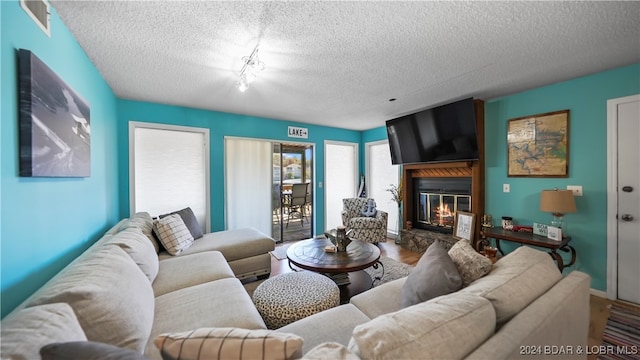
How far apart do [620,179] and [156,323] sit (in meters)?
4.13

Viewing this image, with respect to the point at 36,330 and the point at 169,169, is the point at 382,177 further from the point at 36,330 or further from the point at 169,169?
the point at 36,330

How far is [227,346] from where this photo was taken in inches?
27.0

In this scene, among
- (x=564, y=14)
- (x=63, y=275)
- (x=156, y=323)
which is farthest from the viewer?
(x=564, y=14)

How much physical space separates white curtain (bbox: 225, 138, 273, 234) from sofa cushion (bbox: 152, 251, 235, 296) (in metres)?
1.64

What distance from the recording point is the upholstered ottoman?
5.01 ft

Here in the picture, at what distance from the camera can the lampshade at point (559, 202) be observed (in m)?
2.31

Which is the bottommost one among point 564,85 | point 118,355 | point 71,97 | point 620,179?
point 118,355

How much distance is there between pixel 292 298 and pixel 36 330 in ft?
3.93

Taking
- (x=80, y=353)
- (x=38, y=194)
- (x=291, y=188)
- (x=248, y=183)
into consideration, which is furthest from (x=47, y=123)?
(x=291, y=188)

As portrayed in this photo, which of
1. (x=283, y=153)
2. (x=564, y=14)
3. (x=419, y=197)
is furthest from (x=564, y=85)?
(x=283, y=153)

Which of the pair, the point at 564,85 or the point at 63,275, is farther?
the point at 564,85

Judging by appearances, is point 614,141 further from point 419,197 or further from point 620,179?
point 419,197

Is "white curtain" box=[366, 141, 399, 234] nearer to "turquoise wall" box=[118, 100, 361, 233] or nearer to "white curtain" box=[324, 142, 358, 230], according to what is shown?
"white curtain" box=[324, 142, 358, 230]

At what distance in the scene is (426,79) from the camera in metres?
2.53
